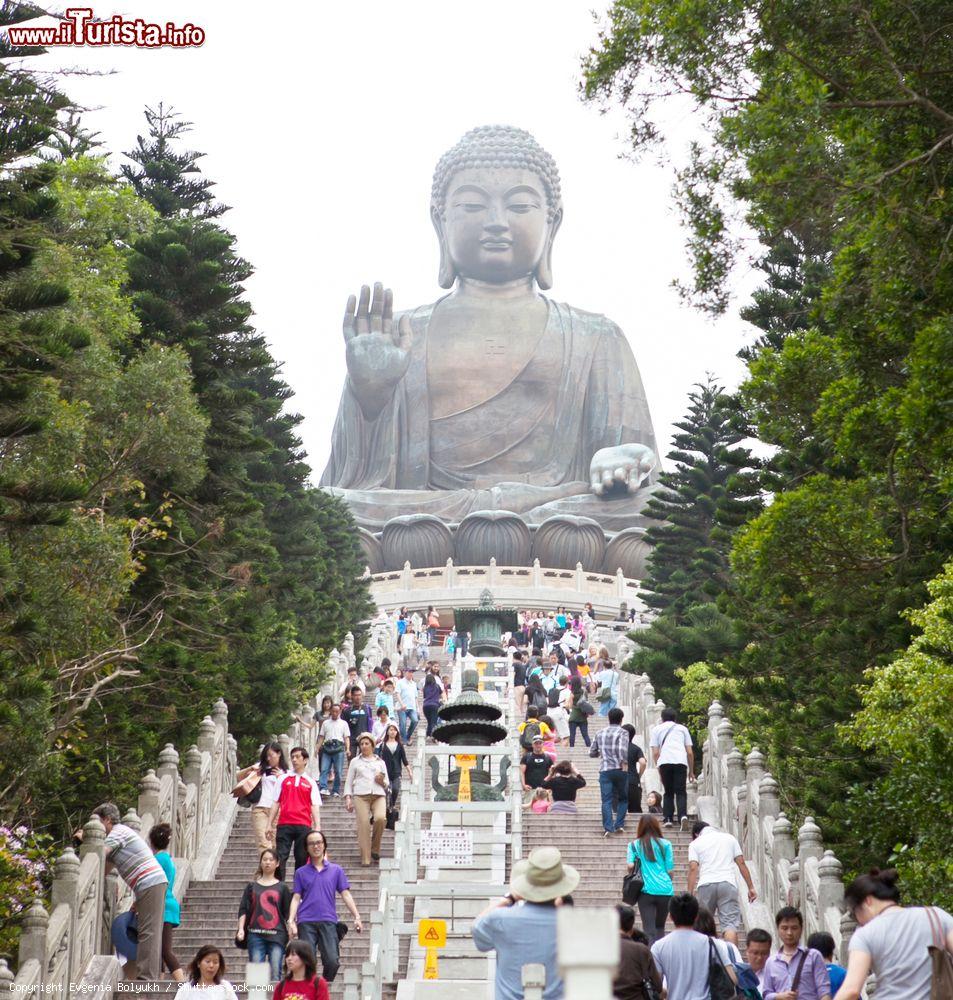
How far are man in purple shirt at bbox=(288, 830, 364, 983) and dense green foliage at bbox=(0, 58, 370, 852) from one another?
194 cm

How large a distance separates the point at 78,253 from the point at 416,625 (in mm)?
17924

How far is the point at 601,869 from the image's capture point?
12266 mm

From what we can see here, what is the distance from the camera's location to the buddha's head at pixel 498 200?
45.8 meters

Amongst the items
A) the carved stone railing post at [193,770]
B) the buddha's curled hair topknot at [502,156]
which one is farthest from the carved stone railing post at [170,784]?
the buddha's curled hair topknot at [502,156]

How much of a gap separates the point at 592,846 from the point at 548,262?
35.5 m

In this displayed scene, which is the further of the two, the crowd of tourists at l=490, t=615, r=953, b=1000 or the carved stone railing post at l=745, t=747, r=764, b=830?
the carved stone railing post at l=745, t=747, r=764, b=830

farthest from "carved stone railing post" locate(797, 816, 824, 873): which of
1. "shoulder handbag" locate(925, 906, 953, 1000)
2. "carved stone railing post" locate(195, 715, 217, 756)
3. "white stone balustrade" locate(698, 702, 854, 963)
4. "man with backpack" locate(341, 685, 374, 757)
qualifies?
"man with backpack" locate(341, 685, 374, 757)

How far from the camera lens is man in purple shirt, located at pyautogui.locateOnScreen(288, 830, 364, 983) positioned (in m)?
8.83

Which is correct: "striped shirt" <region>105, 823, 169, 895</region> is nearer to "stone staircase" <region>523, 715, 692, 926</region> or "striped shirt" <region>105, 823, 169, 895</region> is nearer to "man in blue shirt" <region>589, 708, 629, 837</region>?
"stone staircase" <region>523, 715, 692, 926</region>

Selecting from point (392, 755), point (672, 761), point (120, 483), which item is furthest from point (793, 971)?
point (120, 483)

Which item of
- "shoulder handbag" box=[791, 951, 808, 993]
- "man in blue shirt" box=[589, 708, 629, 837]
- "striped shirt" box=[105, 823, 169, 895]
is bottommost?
"shoulder handbag" box=[791, 951, 808, 993]

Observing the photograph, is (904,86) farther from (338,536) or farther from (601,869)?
(338,536)

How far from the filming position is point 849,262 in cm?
1048

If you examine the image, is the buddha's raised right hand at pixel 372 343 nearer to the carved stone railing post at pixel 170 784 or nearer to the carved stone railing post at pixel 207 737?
the carved stone railing post at pixel 207 737
